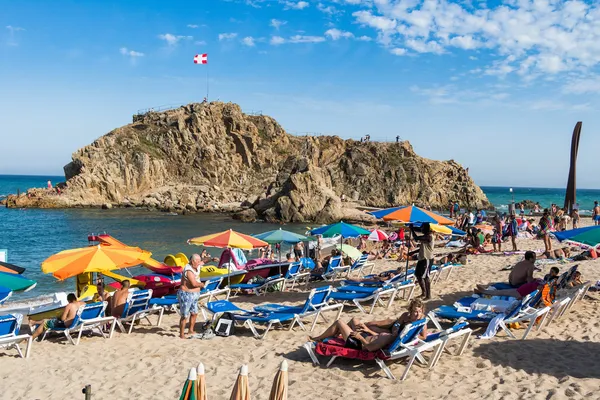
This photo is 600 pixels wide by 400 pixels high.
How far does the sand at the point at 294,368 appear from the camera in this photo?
5.73 metres

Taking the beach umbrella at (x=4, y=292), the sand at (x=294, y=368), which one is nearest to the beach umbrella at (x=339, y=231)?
the sand at (x=294, y=368)

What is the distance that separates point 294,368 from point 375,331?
3.93ft

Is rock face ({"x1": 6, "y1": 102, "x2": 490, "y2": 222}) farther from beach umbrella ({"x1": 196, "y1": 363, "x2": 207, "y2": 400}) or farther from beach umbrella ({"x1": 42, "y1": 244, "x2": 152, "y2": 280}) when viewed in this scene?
beach umbrella ({"x1": 196, "y1": 363, "x2": 207, "y2": 400})

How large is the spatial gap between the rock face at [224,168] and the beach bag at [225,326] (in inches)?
1667

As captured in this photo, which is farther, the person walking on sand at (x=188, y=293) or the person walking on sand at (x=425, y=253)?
the person walking on sand at (x=425, y=253)

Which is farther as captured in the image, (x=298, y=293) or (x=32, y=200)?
(x=32, y=200)

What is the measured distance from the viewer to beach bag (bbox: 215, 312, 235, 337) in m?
8.48

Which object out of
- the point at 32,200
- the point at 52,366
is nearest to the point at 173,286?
the point at 52,366

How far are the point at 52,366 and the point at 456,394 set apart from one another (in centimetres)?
555

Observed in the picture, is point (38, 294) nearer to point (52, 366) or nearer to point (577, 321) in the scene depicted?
point (52, 366)

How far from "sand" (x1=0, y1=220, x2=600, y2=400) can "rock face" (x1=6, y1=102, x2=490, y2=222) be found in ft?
141

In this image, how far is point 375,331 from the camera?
265 inches

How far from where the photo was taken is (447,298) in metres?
10.8

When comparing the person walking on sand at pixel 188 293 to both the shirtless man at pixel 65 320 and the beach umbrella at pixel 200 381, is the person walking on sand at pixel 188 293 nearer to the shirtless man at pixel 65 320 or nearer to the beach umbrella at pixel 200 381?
the shirtless man at pixel 65 320
